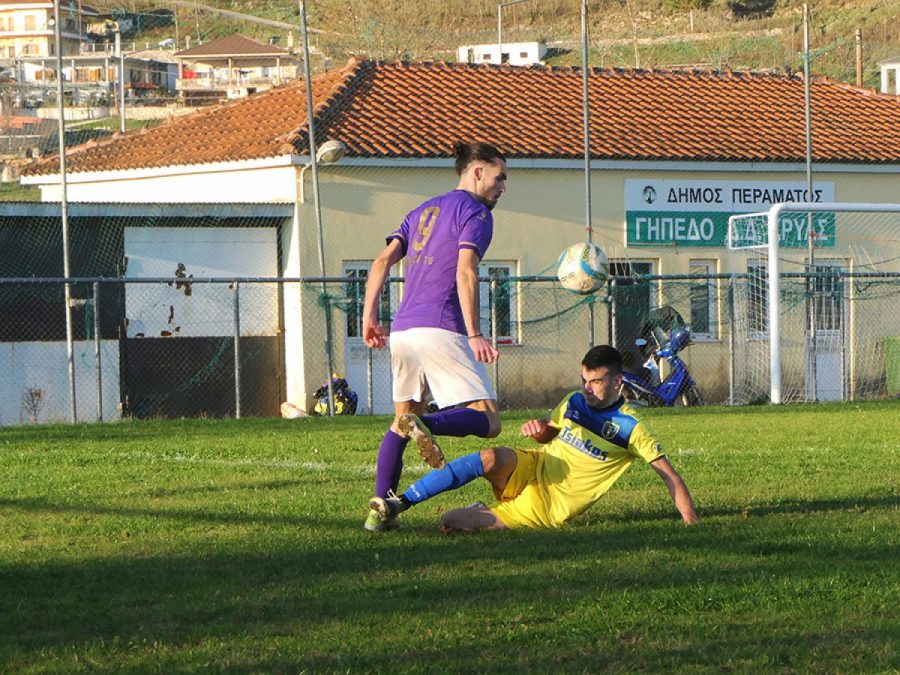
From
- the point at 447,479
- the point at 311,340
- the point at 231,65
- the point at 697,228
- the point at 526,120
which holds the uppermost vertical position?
the point at 231,65

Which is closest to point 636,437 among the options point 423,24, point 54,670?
point 54,670

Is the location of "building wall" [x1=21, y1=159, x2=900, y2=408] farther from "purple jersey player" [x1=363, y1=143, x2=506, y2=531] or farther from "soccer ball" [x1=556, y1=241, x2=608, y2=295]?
"purple jersey player" [x1=363, y1=143, x2=506, y2=531]

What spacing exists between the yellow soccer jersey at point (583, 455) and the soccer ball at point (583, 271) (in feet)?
25.4

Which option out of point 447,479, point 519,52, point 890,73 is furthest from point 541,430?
point 519,52

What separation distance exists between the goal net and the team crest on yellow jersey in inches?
513

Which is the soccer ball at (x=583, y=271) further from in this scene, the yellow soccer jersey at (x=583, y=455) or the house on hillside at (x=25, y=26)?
the house on hillside at (x=25, y=26)

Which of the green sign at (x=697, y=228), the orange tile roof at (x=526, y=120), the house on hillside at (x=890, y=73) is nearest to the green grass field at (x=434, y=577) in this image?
the orange tile roof at (x=526, y=120)

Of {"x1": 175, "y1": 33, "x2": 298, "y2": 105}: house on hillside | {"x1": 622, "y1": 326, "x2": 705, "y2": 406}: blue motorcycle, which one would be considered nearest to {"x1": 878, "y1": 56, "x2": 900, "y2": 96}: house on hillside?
{"x1": 622, "y1": 326, "x2": 705, "y2": 406}: blue motorcycle

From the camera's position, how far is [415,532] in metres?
7.46

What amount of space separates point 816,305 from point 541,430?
1755 cm

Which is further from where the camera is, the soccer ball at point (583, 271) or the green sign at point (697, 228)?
the green sign at point (697, 228)

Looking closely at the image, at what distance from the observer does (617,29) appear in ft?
279

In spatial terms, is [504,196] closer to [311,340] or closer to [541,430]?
[311,340]

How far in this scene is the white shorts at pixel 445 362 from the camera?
7.25 meters
